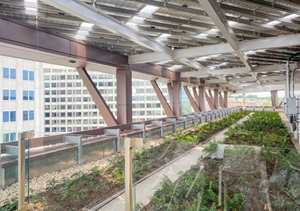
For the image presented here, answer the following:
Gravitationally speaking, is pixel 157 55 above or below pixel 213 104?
above

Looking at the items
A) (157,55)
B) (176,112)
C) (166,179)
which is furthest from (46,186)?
(176,112)

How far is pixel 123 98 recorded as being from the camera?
34.9 feet

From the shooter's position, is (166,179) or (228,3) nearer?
(166,179)

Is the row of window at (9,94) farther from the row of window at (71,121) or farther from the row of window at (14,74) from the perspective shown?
the row of window at (71,121)

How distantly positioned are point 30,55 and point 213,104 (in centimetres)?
2678

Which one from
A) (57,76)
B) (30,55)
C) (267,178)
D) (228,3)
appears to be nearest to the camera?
(267,178)

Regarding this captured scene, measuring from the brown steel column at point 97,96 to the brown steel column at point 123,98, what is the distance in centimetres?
46

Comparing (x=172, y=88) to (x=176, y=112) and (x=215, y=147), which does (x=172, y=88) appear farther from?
(x=215, y=147)

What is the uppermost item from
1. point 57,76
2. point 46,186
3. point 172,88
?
point 57,76

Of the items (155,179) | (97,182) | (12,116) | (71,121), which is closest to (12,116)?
(12,116)

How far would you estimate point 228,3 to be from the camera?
17.3ft

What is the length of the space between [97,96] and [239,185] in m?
7.64

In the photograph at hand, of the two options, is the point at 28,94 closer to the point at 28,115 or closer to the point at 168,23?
the point at 28,115

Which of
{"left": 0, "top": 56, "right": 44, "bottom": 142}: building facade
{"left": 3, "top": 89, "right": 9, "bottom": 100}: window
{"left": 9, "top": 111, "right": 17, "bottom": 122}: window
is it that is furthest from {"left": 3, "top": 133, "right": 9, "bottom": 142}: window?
{"left": 3, "top": 89, "right": 9, "bottom": 100}: window
